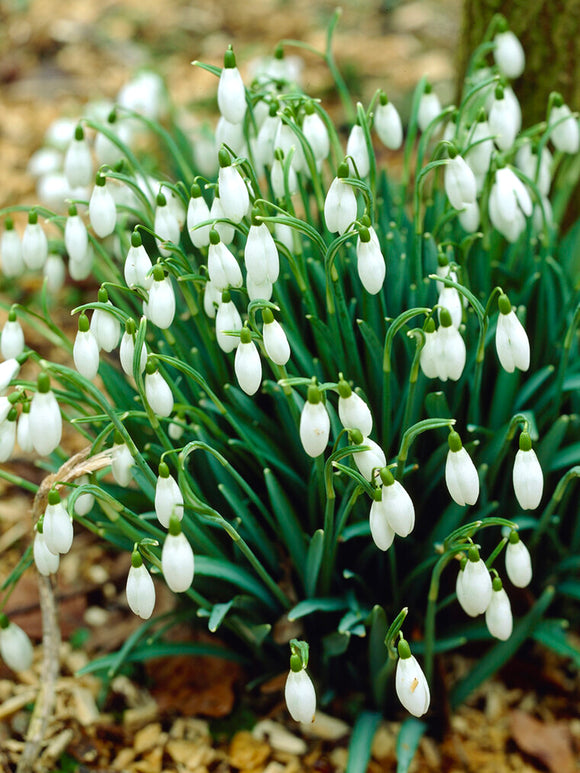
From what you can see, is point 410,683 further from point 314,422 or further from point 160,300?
point 160,300

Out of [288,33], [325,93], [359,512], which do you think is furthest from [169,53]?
[359,512]

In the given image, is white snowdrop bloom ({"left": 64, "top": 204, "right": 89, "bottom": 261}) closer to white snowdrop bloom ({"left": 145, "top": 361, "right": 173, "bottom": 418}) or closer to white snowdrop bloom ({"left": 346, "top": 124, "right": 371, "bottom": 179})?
white snowdrop bloom ({"left": 145, "top": 361, "right": 173, "bottom": 418})

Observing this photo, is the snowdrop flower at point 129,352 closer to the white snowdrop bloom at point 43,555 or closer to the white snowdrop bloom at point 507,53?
the white snowdrop bloom at point 43,555

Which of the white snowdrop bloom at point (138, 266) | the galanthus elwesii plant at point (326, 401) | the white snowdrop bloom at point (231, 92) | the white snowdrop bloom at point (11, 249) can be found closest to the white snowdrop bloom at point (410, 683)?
the galanthus elwesii plant at point (326, 401)

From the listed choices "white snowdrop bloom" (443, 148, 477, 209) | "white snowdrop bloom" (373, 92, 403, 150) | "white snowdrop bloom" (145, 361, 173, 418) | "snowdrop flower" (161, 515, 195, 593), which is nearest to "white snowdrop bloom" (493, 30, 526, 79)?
"white snowdrop bloom" (373, 92, 403, 150)

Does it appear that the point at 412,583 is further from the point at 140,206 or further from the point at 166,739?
the point at 140,206

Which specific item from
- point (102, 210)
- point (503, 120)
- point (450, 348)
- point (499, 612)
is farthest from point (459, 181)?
point (499, 612)
